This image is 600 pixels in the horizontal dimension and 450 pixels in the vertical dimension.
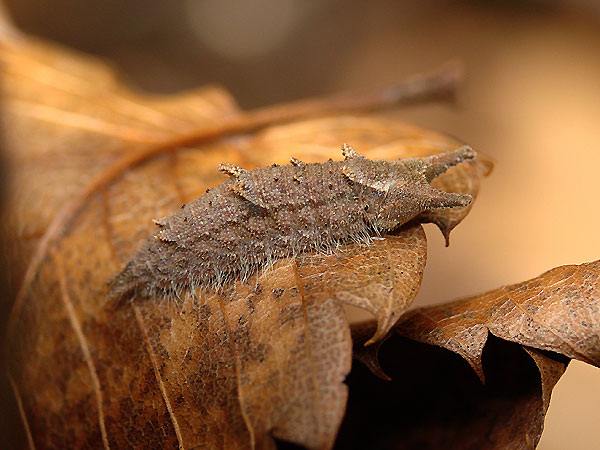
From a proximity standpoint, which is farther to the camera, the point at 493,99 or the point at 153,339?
the point at 493,99

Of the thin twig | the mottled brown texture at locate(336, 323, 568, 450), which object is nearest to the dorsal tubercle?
the mottled brown texture at locate(336, 323, 568, 450)

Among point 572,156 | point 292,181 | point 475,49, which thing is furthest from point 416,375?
point 475,49

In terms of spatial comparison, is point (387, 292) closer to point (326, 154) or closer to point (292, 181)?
point (292, 181)

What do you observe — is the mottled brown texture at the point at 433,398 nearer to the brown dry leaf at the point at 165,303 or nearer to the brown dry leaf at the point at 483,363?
the brown dry leaf at the point at 483,363

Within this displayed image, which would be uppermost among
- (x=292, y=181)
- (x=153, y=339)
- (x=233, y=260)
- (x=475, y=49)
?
(x=475, y=49)

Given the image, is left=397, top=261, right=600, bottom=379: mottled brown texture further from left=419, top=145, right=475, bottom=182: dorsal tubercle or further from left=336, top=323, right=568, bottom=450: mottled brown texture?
left=419, top=145, right=475, bottom=182: dorsal tubercle

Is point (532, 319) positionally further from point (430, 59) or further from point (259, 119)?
point (430, 59)

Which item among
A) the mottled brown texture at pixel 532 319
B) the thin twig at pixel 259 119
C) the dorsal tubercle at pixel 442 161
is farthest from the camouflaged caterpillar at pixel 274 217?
the thin twig at pixel 259 119
